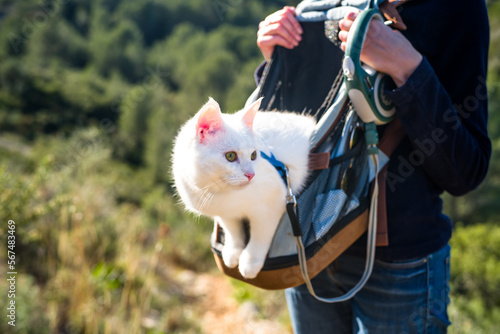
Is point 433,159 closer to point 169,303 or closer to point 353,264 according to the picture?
point 353,264

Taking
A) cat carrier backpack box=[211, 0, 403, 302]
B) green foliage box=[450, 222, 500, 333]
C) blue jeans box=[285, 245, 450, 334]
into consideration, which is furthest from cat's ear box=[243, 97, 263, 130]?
green foliage box=[450, 222, 500, 333]

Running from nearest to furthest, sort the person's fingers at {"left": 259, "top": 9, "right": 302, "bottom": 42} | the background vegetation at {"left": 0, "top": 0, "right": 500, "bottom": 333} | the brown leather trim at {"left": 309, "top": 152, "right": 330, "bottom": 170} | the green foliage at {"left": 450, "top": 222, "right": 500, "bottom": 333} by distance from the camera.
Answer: the brown leather trim at {"left": 309, "top": 152, "right": 330, "bottom": 170}, the person's fingers at {"left": 259, "top": 9, "right": 302, "bottom": 42}, the background vegetation at {"left": 0, "top": 0, "right": 500, "bottom": 333}, the green foliage at {"left": 450, "top": 222, "right": 500, "bottom": 333}

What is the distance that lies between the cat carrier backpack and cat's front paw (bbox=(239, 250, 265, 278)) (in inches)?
0.7

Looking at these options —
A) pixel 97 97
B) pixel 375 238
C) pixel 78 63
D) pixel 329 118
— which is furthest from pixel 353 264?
pixel 78 63

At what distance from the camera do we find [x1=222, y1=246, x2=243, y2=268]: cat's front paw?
950mm

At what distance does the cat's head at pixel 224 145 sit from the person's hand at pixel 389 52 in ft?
0.88

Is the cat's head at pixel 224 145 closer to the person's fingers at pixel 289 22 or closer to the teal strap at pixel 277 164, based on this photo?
the teal strap at pixel 277 164

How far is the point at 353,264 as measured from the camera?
0.96 m

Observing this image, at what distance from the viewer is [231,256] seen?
95 centimetres

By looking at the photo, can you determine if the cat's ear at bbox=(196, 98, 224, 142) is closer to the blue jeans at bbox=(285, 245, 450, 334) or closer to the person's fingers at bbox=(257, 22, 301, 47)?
the person's fingers at bbox=(257, 22, 301, 47)

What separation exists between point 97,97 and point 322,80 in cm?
1733

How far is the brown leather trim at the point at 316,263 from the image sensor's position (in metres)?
0.87

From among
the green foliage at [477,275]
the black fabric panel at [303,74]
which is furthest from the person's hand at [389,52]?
the green foliage at [477,275]

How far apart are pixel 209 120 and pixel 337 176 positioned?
0.32 meters
